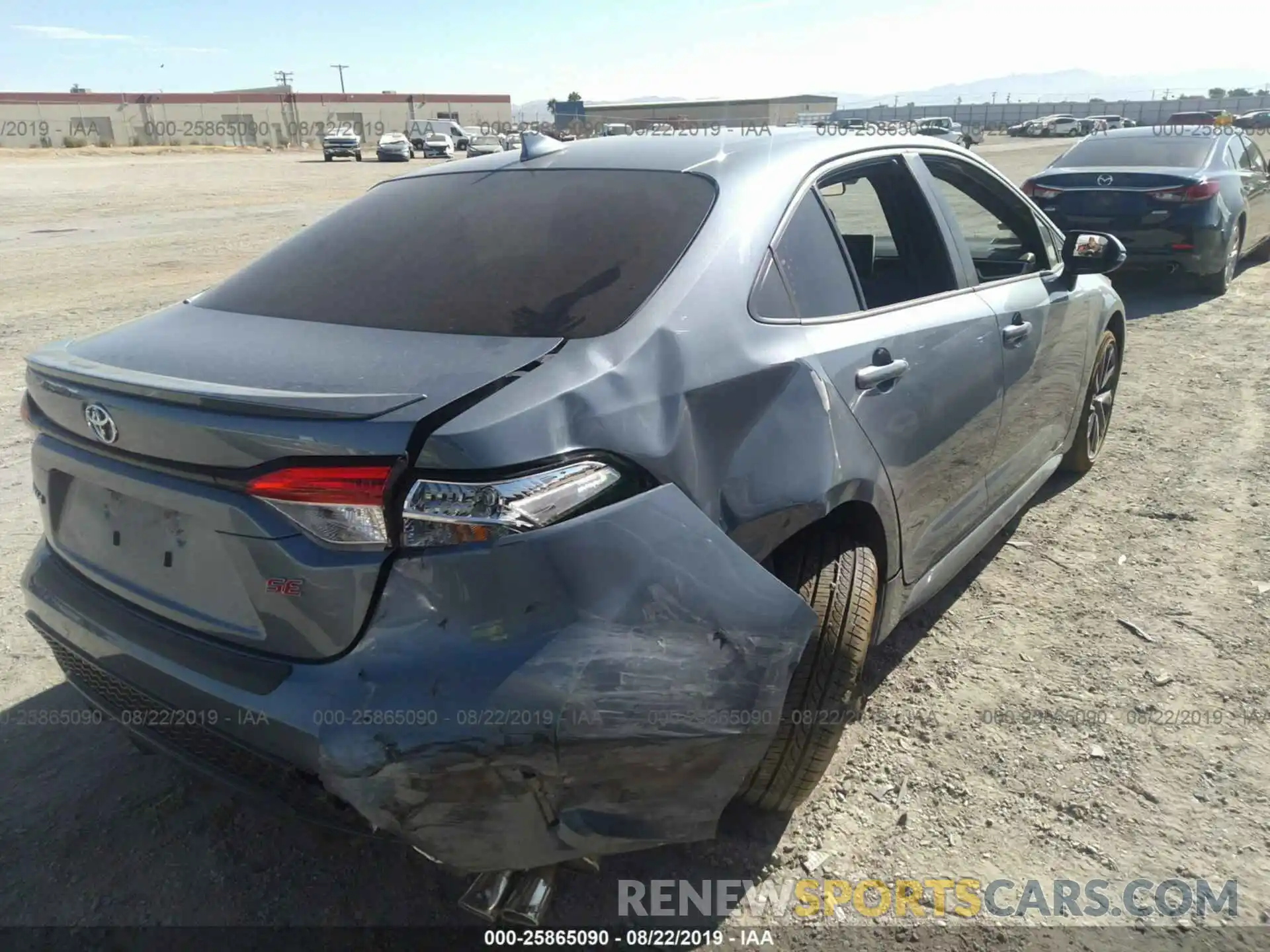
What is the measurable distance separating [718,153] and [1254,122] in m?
57.5

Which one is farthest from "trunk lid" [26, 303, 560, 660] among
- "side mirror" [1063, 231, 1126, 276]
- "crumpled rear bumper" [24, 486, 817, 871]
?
"side mirror" [1063, 231, 1126, 276]

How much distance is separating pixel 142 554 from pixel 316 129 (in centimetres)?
8003

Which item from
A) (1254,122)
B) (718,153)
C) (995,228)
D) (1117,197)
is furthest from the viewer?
(1254,122)

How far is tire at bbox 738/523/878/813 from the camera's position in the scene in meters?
2.33

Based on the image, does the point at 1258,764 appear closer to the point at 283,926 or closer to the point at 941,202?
the point at 941,202

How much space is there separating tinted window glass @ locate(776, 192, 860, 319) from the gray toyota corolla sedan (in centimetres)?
1

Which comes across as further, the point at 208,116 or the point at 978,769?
the point at 208,116

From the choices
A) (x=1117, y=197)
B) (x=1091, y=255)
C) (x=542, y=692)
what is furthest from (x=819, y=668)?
(x=1117, y=197)

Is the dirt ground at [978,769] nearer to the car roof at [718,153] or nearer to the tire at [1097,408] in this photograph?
the tire at [1097,408]

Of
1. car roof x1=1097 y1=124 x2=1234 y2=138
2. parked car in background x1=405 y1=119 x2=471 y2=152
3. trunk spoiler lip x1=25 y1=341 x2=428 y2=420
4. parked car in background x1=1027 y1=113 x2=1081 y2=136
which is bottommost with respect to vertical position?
trunk spoiler lip x1=25 y1=341 x2=428 y2=420

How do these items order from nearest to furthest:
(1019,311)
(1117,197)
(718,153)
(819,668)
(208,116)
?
1. (819,668)
2. (718,153)
3. (1019,311)
4. (1117,197)
5. (208,116)

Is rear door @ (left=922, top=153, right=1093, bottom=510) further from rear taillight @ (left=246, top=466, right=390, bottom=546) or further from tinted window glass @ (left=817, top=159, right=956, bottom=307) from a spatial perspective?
rear taillight @ (left=246, top=466, right=390, bottom=546)

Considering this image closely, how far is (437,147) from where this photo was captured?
46625 mm

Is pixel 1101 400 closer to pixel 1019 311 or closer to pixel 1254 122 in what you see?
pixel 1019 311
